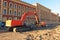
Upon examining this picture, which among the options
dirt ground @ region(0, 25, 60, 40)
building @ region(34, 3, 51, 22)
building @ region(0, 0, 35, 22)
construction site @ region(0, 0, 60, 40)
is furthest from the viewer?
building @ region(34, 3, 51, 22)

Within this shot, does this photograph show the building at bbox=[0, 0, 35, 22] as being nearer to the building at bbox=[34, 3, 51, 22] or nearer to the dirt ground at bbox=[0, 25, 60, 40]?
the building at bbox=[34, 3, 51, 22]

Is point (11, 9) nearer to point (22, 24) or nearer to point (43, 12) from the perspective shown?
point (22, 24)

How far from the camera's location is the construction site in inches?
682

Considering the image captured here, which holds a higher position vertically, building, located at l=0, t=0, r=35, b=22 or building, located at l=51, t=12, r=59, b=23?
building, located at l=0, t=0, r=35, b=22

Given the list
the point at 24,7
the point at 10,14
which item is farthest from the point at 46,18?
the point at 10,14

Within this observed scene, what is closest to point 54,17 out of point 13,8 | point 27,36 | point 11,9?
point 13,8

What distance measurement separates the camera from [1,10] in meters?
36.1

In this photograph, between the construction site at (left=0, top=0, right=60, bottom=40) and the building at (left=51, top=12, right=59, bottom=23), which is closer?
the construction site at (left=0, top=0, right=60, bottom=40)

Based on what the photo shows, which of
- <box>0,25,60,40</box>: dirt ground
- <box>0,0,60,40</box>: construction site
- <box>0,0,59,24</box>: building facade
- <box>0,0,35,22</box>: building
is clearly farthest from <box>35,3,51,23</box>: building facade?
<box>0,25,60,40</box>: dirt ground

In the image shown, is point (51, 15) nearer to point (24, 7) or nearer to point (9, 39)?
point (24, 7)

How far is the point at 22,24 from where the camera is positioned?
2230 centimetres

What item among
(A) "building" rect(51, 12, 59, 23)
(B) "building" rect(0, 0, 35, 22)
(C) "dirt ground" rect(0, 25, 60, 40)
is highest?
(B) "building" rect(0, 0, 35, 22)

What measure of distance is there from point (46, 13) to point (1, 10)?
128ft

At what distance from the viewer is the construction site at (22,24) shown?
56.8 ft
